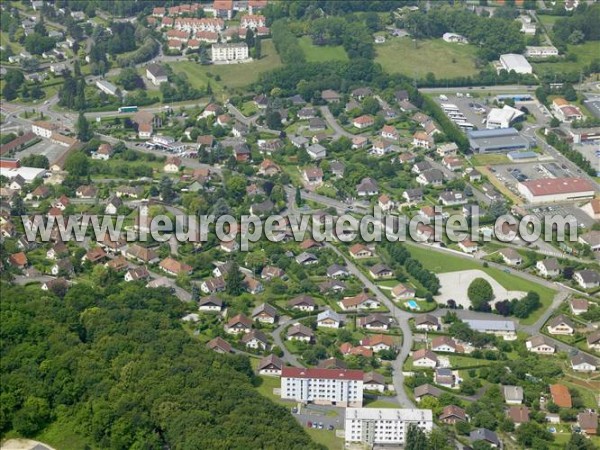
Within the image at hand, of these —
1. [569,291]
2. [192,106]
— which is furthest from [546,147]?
[192,106]

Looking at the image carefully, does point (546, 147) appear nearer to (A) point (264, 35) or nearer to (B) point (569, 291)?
(B) point (569, 291)

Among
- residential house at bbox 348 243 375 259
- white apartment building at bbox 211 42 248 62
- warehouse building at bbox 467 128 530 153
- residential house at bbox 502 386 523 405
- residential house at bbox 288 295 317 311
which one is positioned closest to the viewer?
residential house at bbox 502 386 523 405

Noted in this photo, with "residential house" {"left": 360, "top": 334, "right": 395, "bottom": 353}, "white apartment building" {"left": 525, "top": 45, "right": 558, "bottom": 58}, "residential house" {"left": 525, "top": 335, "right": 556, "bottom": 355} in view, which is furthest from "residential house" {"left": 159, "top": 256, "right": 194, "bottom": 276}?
"white apartment building" {"left": 525, "top": 45, "right": 558, "bottom": 58}

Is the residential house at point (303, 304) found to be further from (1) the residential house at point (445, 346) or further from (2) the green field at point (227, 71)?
(2) the green field at point (227, 71)

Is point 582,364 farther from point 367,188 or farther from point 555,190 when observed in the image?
point 367,188

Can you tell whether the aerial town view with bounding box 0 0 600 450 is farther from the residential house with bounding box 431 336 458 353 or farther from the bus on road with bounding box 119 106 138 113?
the bus on road with bounding box 119 106 138 113

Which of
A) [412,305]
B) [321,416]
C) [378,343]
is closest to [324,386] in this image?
[321,416]

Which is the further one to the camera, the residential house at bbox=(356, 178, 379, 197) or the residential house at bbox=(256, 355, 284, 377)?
the residential house at bbox=(356, 178, 379, 197)
